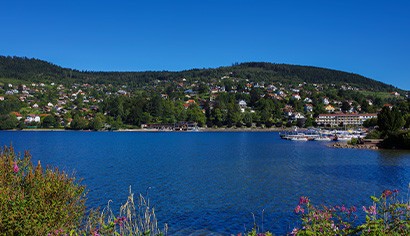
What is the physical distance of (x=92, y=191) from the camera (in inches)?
822

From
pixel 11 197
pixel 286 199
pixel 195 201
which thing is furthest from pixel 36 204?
pixel 286 199

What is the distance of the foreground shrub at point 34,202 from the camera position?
20.4 ft

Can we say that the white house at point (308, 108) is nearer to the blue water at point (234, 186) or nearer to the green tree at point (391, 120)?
the green tree at point (391, 120)

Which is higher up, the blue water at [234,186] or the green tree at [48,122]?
the green tree at [48,122]

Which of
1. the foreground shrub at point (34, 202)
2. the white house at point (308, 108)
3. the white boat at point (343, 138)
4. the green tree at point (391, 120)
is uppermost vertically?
the white house at point (308, 108)

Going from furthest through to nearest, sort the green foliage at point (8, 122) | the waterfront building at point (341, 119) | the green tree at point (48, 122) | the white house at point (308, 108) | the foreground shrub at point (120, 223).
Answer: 1. the white house at point (308, 108)
2. the waterfront building at point (341, 119)
3. the green tree at point (48, 122)
4. the green foliage at point (8, 122)
5. the foreground shrub at point (120, 223)

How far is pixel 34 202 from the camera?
22.4ft

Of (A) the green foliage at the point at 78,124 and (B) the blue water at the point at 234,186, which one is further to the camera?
(A) the green foliage at the point at 78,124

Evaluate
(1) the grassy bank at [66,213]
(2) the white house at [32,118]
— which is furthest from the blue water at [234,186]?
(2) the white house at [32,118]

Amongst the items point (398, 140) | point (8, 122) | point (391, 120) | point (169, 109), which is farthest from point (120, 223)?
point (169, 109)

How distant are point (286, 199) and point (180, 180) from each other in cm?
830

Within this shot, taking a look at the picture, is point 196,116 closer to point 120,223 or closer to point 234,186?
point 234,186

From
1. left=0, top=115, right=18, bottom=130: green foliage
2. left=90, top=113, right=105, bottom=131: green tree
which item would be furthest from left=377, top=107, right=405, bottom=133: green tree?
left=0, top=115, right=18, bottom=130: green foliage

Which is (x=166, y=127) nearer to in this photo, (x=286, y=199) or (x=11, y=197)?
(x=286, y=199)
